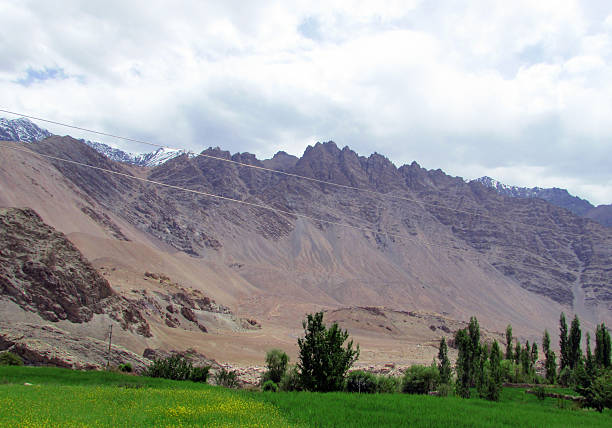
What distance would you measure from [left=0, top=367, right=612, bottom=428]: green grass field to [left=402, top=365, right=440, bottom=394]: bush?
14773 millimetres

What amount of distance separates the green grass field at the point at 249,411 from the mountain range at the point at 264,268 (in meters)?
36.9

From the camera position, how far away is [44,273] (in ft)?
170

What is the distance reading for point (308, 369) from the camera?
24.7m

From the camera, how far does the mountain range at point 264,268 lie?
3408 inches

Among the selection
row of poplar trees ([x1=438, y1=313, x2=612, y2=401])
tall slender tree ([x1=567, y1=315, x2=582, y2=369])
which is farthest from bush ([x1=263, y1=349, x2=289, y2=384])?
tall slender tree ([x1=567, y1=315, x2=582, y2=369])

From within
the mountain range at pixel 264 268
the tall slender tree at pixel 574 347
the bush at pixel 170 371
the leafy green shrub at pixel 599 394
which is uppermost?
the mountain range at pixel 264 268

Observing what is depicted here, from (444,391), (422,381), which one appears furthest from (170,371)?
(444,391)

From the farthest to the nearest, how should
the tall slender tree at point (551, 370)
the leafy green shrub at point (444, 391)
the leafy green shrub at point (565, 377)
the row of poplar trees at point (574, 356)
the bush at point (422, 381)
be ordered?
the tall slender tree at point (551, 370), the leafy green shrub at point (565, 377), the row of poplar trees at point (574, 356), the bush at point (422, 381), the leafy green shrub at point (444, 391)

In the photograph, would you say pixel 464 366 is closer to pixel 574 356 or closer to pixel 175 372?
pixel 175 372

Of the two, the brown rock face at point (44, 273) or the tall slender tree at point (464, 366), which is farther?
the brown rock face at point (44, 273)

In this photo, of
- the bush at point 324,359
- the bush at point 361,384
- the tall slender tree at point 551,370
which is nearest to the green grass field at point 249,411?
the bush at point 324,359

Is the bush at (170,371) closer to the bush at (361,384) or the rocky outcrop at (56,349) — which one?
the rocky outcrop at (56,349)

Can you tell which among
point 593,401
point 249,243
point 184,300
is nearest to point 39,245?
point 184,300

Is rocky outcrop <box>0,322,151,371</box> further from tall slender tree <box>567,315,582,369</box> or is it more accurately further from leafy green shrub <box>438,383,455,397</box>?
tall slender tree <box>567,315,582,369</box>
